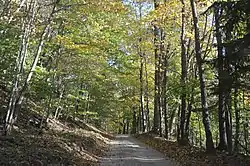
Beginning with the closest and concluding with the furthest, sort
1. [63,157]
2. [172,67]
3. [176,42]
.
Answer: [63,157], [176,42], [172,67]

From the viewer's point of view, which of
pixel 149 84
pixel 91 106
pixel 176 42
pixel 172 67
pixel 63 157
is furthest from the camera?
pixel 91 106

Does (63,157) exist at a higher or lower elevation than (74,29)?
lower

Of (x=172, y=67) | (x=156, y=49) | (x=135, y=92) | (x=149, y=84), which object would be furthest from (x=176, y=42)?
(x=135, y=92)

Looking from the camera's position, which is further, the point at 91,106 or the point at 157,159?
the point at 91,106

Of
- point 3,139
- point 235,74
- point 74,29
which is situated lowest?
point 3,139

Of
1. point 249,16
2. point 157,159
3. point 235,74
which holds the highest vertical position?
point 249,16

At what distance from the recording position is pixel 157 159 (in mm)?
13367

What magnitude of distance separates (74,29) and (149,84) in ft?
58.6

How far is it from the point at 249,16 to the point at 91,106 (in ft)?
104

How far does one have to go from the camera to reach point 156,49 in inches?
973

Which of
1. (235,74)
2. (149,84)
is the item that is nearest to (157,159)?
(235,74)

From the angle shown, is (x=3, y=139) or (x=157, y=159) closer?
(x=3, y=139)

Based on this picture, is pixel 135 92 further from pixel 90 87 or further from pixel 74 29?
pixel 74 29

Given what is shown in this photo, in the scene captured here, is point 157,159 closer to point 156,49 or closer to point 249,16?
point 249,16
